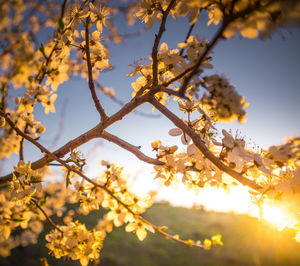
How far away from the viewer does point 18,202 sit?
974 mm

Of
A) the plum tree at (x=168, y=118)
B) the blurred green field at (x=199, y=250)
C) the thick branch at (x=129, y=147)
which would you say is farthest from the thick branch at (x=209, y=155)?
the blurred green field at (x=199, y=250)

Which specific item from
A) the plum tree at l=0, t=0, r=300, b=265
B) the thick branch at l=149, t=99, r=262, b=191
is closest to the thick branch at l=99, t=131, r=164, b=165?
the plum tree at l=0, t=0, r=300, b=265

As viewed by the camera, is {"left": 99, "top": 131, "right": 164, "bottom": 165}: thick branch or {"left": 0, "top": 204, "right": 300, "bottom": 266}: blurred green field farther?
{"left": 0, "top": 204, "right": 300, "bottom": 266}: blurred green field

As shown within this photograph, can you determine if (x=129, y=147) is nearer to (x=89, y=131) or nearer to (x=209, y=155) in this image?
(x=89, y=131)

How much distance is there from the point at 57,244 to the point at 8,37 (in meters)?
2.13

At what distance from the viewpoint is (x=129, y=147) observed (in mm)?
820

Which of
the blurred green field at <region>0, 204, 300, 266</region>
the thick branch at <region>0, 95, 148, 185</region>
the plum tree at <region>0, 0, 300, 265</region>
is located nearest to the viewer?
the plum tree at <region>0, 0, 300, 265</region>

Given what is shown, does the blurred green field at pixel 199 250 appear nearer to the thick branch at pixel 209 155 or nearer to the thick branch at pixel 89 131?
the thick branch at pixel 89 131

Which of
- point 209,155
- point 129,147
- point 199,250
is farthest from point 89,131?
point 199,250

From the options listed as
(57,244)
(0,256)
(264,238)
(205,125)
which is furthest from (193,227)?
(205,125)

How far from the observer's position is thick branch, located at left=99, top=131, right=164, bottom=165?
31.5 inches

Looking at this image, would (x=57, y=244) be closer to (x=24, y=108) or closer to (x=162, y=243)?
(x=24, y=108)

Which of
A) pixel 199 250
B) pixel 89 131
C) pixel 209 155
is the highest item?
pixel 89 131

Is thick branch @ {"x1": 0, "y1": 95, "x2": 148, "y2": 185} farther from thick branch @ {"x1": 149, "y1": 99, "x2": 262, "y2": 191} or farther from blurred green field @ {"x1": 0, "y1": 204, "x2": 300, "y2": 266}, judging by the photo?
blurred green field @ {"x1": 0, "y1": 204, "x2": 300, "y2": 266}
